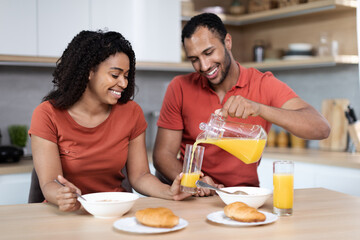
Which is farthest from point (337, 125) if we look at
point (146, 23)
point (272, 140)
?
point (146, 23)

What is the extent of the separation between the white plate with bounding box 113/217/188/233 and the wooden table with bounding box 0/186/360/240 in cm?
1

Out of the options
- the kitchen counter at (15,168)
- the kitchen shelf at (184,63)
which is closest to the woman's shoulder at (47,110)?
the kitchen counter at (15,168)

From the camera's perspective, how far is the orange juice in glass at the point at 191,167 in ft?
4.86

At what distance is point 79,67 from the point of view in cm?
183

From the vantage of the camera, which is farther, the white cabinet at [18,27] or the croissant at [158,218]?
the white cabinet at [18,27]

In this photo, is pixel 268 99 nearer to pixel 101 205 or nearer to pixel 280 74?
pixel 101 205

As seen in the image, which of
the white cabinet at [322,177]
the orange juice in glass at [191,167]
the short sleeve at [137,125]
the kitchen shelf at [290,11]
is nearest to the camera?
the orange juice in glass at [191,167]

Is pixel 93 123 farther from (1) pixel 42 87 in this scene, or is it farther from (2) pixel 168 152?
(1) pixel 42 87

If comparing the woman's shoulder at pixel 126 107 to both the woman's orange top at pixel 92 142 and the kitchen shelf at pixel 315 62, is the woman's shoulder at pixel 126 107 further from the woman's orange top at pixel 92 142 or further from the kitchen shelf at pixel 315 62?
the kitchen shelf at pixel 315 62

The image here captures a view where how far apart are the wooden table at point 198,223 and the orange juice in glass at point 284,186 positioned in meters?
0.03

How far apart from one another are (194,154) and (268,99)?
0.74 m

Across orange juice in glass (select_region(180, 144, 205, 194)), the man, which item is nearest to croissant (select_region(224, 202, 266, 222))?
orange juice in glass (select_region(180, 144, 205, 194))

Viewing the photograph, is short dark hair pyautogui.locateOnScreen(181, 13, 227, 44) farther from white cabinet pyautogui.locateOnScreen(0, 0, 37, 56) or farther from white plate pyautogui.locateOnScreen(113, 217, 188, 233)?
white cabinet pyautogui.locateOnScreen(0, 0, 37, 56)

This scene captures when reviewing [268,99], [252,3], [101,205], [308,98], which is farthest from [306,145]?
[101,205]
